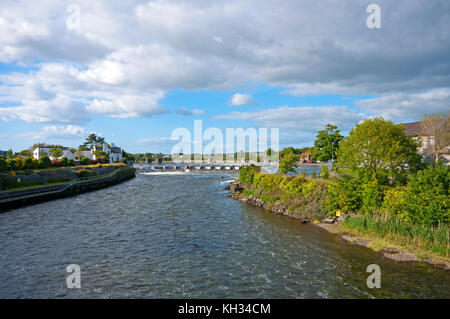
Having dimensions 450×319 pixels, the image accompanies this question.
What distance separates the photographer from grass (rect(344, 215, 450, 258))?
64.2 feet

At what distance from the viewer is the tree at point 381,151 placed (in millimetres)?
28641

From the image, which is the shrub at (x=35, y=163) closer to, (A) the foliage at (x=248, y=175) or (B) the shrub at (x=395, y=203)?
(A) the foliage at (x=248, y=175)

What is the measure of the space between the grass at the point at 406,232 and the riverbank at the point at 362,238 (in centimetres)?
20

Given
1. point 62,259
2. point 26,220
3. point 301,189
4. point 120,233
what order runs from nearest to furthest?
point 62,259, point 120,233, point 26,220, point 301,189

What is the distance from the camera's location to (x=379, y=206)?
83.9ft

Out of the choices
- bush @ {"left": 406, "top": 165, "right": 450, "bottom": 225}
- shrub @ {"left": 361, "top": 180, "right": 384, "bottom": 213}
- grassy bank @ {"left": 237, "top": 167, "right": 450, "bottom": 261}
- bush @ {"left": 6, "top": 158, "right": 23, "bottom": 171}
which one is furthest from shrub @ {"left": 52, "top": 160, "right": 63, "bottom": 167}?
bush @ {"left": 406, "top": 165, "right": 450, "bottom": 225}

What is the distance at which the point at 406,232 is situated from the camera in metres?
21.8

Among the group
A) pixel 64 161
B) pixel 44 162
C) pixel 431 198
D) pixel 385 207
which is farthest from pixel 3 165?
pixel 431 198

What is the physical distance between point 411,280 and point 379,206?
10328 millimetres

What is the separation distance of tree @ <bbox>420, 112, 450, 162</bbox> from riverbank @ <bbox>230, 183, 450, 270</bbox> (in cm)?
1883

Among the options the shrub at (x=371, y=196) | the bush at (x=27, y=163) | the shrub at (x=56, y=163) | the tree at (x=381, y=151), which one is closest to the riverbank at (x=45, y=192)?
the bush at (x=27, y=163)

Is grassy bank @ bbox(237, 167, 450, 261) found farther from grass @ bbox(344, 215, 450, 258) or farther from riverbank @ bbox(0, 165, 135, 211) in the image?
riverbank @ bbox(0, 165, 135, 211)
